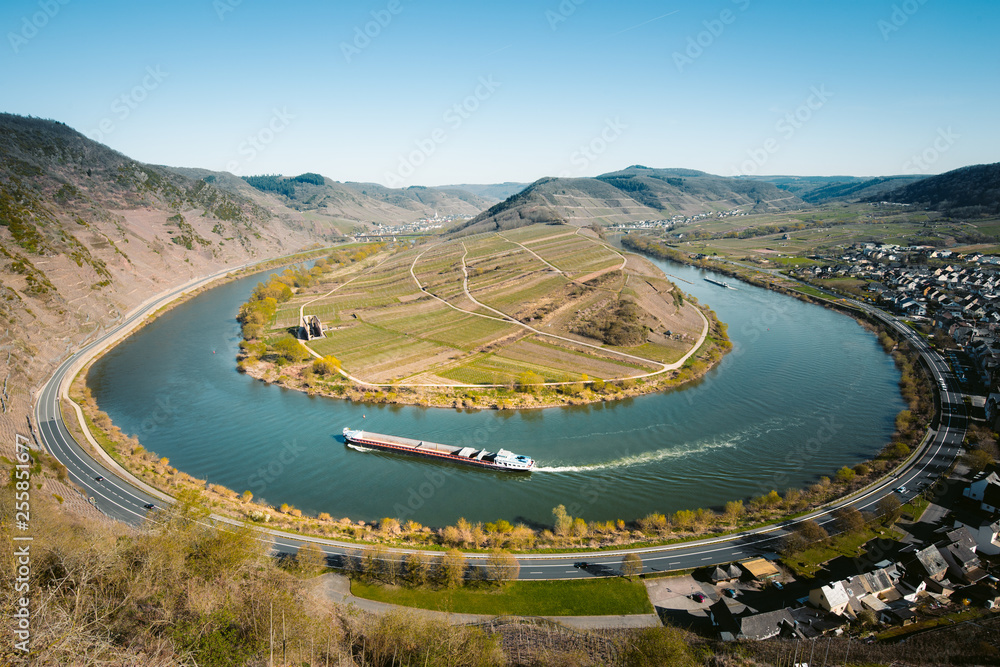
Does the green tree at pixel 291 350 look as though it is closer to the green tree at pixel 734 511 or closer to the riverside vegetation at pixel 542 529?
the riverside vegetation at pixel 542 529

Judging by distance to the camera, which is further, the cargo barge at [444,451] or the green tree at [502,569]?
the cargo barge at [444,451]

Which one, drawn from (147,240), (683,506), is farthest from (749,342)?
(147,240)

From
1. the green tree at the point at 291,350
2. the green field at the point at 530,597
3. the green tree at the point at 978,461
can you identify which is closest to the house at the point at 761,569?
the green field at the point at 530,597

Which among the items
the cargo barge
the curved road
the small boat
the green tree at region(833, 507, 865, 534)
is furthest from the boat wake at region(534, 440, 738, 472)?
the small boat

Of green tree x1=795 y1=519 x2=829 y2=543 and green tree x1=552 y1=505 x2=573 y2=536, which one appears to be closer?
green tree x1=795 y1=519 x2=829 y2=543

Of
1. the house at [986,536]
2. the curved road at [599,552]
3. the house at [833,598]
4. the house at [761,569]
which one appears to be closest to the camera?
the house at [833,598]

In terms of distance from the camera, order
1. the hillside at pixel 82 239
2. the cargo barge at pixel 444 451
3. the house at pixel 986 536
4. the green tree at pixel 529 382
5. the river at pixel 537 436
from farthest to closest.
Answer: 1. the hillside at pixel 82 239
2. the green tree at pixel 529 382
3. the cargo barge at pixel 444 451
4. the river at pixel 537 436
5. the house at pixel 986 536

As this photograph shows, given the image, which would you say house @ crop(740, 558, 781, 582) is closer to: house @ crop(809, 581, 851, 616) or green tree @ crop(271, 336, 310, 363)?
house @ crop(809, 581, 851, 616)

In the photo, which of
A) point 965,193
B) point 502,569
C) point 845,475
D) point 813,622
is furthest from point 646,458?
point 965,193
